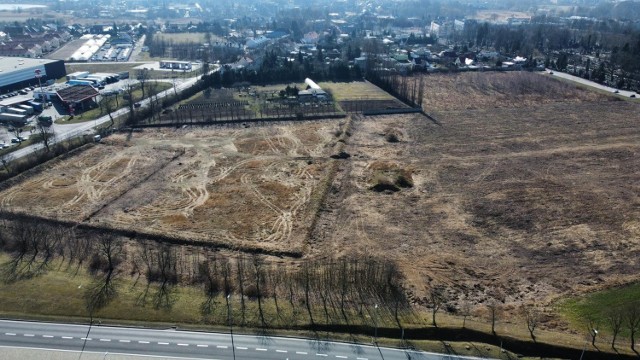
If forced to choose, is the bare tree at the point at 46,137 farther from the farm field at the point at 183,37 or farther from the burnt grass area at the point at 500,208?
the farm field at the point at 183,37

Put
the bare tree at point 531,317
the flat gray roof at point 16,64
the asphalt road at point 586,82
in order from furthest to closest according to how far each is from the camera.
Answer: the flat gray roof at point 16,64 < the asphalt road at point 586,82 < the bare tree at point 531,317

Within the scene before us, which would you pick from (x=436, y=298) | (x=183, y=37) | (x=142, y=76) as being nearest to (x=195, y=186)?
(x=436, y=298)

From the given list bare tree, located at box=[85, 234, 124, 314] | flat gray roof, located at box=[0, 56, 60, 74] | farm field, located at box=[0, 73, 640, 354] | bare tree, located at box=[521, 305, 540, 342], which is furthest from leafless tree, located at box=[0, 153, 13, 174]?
bare tree, located at box=[521, 305, 540, 342]

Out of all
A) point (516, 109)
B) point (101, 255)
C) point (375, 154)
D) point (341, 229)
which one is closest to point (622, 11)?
point (516, 109)

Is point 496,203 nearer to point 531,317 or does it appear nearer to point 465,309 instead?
point 531,317

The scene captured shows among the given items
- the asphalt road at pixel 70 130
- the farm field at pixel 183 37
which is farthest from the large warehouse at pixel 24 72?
the farm field at pixel 183 37

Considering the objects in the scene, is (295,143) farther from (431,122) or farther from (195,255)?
(195,255)

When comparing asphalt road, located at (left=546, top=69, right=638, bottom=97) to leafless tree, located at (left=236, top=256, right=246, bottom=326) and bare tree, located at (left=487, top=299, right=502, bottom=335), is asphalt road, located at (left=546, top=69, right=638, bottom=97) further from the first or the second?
leafless tree, located at (left=236, top=256, right=246, bottom=326)
